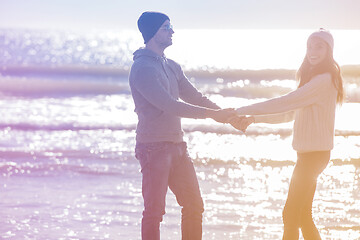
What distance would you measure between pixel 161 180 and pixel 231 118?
903mm

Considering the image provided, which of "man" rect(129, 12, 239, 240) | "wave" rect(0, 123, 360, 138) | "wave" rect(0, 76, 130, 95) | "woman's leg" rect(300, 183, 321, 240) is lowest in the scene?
"woman's leg" rect(300, 183, 321, 240)

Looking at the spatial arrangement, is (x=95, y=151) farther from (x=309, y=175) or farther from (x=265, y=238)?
(x=309, y=175)

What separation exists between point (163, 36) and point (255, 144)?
8598 mm

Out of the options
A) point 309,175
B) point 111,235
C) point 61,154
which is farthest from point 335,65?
point 61,154

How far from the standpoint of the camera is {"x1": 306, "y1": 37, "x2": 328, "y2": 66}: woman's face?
513cm

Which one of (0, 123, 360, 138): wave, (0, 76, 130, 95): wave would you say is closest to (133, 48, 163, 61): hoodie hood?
(0, 123, 360, 138): wave

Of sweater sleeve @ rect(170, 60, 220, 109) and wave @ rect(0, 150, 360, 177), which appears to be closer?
sweater sleeve @ rect(170, 60, 220, 109)

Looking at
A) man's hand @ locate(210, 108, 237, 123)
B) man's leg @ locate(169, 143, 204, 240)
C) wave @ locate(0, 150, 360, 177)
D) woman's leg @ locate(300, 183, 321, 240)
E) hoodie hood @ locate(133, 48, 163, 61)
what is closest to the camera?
woman's leg @ locate(300, 183, 321, 240)

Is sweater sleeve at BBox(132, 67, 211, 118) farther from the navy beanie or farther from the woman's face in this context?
the woman's face

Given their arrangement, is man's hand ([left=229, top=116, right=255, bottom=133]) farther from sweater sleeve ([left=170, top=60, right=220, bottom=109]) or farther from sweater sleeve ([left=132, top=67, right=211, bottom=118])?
sweater sleeve ([left=132, top=67, right=211, bottom=118])

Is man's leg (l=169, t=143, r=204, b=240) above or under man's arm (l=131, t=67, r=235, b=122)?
under

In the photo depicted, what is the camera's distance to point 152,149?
5285 millimetres

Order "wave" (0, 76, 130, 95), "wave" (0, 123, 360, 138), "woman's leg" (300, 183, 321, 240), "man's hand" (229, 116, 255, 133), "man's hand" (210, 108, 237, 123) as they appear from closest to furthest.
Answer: "woman's leg" (300, 183, 321, 240) < "man's hand" (210, 108, 237, 123) < "man's hand" (229, 116, 255, 133) < "wave" (0, 123, 360, 138) < "wave" (0, 76, 130, 95)

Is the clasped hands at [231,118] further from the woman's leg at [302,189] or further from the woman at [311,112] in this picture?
the woman's leg at [302,189]
